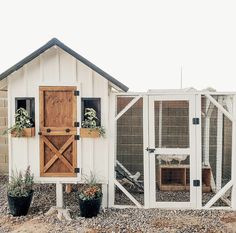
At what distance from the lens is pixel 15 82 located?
538 centimetres

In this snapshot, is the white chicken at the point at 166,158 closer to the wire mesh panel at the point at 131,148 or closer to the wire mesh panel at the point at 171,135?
the wire mesh panel at the point at 171,135

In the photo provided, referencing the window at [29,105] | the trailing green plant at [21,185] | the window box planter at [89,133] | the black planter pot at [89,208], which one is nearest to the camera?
the black planter pot at [89,208]

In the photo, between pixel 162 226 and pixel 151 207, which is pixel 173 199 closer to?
pixel 151 207

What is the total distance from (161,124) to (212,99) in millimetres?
1002

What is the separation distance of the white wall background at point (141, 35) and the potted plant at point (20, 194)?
121 inches

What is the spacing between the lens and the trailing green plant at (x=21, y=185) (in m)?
5.12

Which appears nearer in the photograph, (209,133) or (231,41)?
(209,133)

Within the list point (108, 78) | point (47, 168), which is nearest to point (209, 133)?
point (108, 78)

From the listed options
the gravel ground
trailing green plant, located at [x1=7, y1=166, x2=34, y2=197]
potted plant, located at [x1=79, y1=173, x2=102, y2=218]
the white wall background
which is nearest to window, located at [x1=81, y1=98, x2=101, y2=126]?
potted plant, located at [x1=79, y1=173, x2=102, y2=218]

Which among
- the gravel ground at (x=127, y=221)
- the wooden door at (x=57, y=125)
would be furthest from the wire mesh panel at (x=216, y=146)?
the wooden door at (x=57, y=125)

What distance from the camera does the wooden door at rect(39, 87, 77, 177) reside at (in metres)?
5.30

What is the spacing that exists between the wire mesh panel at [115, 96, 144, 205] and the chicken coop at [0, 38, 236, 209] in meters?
0.49

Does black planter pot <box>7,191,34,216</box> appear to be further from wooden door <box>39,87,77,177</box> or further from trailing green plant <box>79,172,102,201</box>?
trailing green plant <box>79,172,102,201</box>

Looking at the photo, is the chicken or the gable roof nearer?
the gable roof
